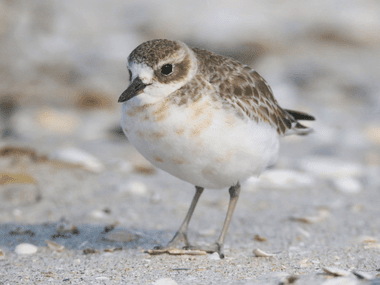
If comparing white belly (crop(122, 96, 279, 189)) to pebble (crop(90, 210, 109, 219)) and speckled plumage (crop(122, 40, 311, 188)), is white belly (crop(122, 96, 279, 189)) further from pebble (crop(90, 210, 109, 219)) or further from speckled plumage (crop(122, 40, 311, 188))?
pebble (crop(90, 210, 109, 219))

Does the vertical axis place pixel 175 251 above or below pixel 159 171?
below

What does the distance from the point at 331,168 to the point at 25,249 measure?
381 centimetres

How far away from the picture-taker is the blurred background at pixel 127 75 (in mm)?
5438

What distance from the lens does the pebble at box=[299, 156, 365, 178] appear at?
5848mm

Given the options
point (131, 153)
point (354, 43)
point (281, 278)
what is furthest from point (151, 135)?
point (354, 43)

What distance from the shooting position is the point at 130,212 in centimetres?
434

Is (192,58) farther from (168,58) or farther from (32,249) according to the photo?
(32,249)

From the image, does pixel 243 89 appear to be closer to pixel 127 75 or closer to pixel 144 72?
pixel 144 72

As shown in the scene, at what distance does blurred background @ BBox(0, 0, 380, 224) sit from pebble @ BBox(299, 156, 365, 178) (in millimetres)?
14

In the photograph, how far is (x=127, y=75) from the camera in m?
10.5

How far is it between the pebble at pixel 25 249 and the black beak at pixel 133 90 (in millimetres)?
1351

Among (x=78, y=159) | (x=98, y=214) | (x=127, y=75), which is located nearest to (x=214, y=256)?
(x=98, y=214)

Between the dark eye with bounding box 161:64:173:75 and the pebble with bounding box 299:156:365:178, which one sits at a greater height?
the pebble with bounding box 299:156:365:178

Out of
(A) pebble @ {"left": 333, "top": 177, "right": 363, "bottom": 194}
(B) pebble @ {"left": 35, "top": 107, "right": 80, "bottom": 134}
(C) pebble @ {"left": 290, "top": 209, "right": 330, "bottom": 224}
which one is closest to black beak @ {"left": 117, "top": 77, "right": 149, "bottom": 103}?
(C) pebble @ {"left": 290, "top": 209, "right": 330, "bottom": 224}
